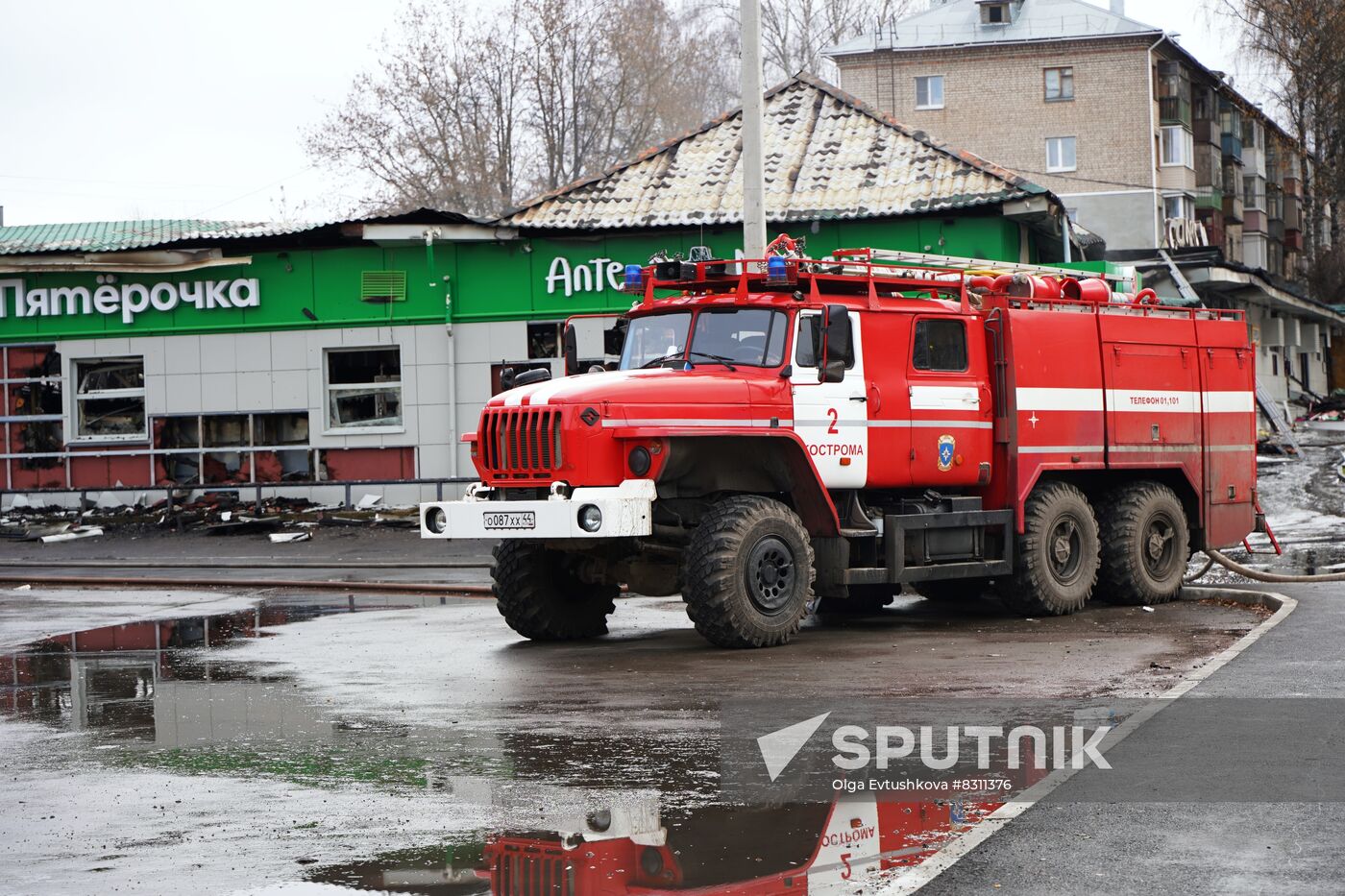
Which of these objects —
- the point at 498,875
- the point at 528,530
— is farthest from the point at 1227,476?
the point at 498,875

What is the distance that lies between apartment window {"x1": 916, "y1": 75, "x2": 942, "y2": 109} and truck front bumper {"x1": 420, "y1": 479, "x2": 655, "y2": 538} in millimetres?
51237

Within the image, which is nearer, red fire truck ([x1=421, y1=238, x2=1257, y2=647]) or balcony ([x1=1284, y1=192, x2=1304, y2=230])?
red fire truck ([x1=421, y1=238, x2=1257, y2=647])

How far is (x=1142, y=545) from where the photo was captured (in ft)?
52.4

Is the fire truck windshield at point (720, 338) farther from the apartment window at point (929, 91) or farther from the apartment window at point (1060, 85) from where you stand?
the apartment window at point (1060, 85)

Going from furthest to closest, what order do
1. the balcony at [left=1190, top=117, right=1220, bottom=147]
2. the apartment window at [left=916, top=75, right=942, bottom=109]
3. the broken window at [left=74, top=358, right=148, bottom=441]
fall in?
the balcony at [left=1190, top=117, right=1220, bottom=147] < the apartment window at [left=916, top=75, right=942, bottom=109] < the broken window at [left=74, top=358, right=148, bottom=441]

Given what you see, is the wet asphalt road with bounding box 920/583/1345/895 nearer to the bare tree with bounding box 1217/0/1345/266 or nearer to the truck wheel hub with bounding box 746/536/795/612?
the truck wheel hub with bounding box 746/536/795/612

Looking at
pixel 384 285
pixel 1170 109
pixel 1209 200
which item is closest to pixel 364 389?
pixel 384 285

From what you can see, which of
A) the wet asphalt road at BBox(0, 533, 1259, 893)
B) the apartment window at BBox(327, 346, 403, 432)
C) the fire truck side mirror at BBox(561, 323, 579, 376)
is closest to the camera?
the wet asphalt road at BBox(0, 533, 1259, 893)

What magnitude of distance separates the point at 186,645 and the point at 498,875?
8401mm

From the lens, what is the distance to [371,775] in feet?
26.0

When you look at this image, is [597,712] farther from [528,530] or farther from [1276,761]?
[1276,761]

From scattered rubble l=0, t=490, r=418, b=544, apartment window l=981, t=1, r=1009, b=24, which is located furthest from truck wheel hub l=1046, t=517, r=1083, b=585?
apartment window l=981, t=1, r=1009, b=24

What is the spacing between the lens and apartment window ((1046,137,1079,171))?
6047cm

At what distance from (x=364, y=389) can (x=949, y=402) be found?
50.5 ft
